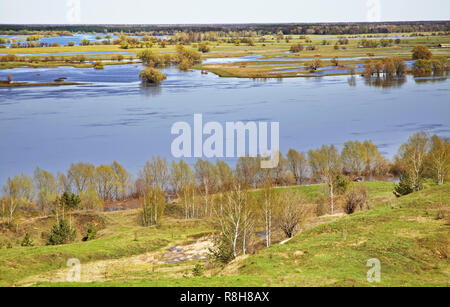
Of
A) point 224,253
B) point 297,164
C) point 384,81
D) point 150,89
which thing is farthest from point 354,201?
point 384,81

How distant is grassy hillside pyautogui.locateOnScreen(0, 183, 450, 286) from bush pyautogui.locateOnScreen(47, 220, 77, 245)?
4.59 feet

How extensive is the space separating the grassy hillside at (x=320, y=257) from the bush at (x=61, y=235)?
4.59ft

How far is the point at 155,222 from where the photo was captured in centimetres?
2383

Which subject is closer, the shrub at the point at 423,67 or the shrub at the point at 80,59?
the shrub at the point at 423,67

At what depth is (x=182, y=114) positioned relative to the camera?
42812 mm

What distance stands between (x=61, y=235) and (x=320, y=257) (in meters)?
10.8

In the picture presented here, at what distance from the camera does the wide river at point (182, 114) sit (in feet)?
112

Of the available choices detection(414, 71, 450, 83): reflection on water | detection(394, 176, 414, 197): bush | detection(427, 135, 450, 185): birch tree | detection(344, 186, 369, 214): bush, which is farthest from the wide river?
detection(344, 186, 369, 214): bush

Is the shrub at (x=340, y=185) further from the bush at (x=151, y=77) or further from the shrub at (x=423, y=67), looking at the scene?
the shrub at (x=423, y=67)

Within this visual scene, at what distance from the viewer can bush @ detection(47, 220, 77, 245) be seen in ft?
64.1

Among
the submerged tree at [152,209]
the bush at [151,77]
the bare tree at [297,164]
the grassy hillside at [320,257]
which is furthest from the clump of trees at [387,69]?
the grassy hillside at [320,257]

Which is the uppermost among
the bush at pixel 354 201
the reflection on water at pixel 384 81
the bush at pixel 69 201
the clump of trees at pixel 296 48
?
the clump of trees at pixel 296 48

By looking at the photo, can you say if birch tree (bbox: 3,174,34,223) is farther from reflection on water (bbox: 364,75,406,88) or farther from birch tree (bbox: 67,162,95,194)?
reflection on water (bbox: 364,75,406,88)
